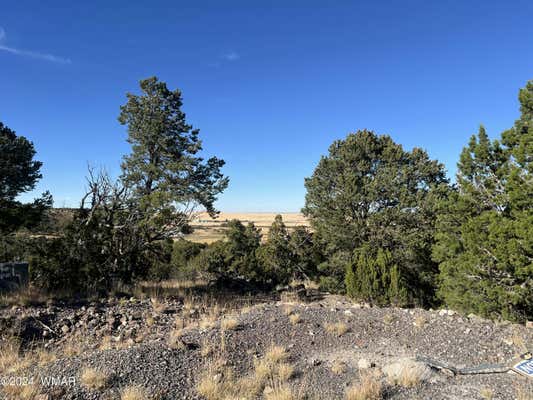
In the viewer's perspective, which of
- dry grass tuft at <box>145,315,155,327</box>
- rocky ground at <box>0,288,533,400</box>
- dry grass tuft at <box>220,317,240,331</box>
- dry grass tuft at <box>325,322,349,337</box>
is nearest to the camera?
rocky ground at <box>0,288,533,400</box>

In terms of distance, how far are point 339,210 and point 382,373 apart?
38.2ft

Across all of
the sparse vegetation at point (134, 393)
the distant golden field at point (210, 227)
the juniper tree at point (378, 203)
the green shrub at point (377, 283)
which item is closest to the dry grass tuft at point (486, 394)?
the sparse vegetation at point (134, 393)

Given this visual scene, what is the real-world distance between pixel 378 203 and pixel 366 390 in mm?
12380

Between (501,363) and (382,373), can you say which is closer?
(382,373)

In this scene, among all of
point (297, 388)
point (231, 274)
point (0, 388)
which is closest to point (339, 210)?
point (231, 274)

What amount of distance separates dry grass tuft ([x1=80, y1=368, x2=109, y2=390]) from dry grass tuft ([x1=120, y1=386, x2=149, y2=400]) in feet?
1.02

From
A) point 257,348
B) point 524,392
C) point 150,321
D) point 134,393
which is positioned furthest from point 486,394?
point 150,321

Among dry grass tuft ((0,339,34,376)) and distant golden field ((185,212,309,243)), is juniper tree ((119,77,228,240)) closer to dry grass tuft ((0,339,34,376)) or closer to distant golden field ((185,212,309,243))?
distant golden field ((185,212,309,243))

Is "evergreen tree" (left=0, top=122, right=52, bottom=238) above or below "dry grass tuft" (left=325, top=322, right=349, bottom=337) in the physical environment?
above

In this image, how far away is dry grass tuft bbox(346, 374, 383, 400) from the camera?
136 inches

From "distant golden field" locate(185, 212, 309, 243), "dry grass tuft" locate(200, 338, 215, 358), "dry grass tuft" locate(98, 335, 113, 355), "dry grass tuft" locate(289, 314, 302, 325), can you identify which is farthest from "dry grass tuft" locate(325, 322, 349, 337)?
"distant golden field" locate(185, 212, 309, 243)

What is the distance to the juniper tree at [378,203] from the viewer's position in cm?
1343

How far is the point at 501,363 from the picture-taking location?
453 centimetres

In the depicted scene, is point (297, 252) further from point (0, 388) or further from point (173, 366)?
point (0, 388)
